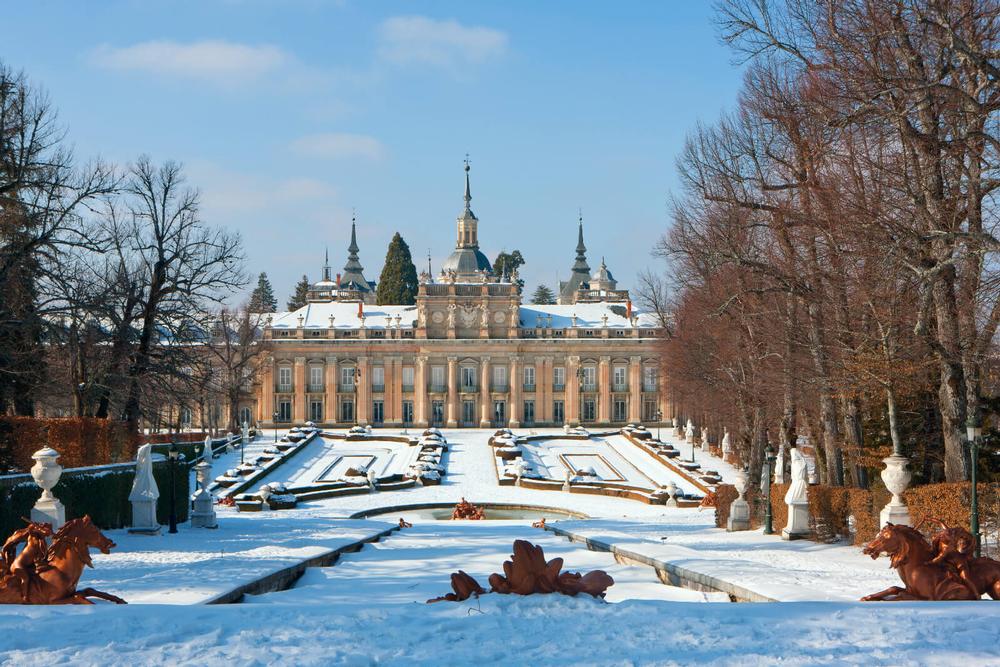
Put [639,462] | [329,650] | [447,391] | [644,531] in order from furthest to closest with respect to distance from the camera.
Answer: [447,391], [639,462], [644,531], [329,650]

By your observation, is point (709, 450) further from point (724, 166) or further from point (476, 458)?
point (724, 166)

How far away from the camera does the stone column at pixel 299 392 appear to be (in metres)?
67.7

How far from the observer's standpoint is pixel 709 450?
49281 mm

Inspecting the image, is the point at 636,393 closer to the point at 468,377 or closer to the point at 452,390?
the point at 468,377

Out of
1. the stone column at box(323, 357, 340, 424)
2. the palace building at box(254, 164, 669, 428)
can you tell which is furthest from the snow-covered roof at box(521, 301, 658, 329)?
the stone column at box(323, 357, 340, 424)

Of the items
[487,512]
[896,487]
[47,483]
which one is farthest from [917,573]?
[487,512]

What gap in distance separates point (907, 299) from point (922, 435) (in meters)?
5.20

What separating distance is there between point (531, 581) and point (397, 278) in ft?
255

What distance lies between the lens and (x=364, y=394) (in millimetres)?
67812

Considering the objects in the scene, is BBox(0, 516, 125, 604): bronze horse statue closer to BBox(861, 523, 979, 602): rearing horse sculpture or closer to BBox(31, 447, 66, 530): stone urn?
BBox(31, 447, 66, 530): stone urn

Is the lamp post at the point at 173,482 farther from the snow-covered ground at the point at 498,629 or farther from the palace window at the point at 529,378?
the palace window at the point at 529,378

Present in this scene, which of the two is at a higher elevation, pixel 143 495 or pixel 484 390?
pixel 484 390

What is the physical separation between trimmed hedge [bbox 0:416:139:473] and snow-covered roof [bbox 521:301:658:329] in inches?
1850

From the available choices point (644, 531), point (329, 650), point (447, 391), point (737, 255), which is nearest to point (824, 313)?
point (737, 255)
